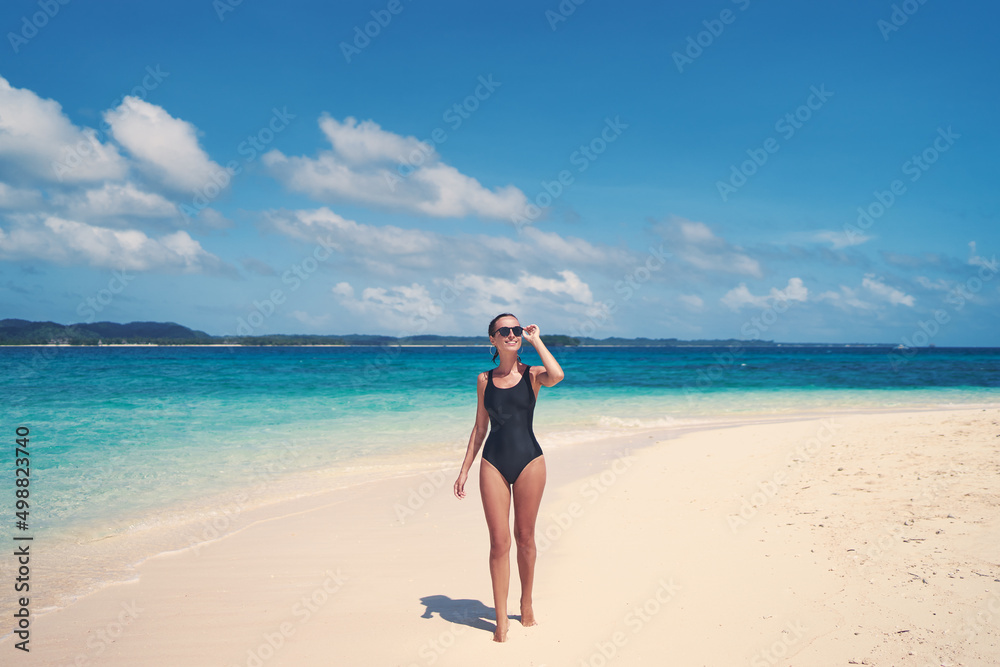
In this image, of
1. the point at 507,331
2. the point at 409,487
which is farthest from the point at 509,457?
the point at 409,487

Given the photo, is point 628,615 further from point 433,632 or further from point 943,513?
point 943,513

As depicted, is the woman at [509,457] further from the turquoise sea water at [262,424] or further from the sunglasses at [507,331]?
the turquoise sea water at [262,424]

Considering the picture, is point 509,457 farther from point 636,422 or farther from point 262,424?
point 262,424

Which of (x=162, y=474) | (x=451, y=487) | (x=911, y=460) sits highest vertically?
(x=911, y=460)

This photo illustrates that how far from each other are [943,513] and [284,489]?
→ 864cm

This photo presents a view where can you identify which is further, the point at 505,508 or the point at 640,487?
the point at 640,487

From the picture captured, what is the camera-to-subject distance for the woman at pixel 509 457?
3914 mm

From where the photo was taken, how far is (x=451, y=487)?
871 centimetres

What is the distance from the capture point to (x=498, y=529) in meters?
3.90

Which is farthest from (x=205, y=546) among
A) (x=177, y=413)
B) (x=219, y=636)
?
(x=177, y=413)

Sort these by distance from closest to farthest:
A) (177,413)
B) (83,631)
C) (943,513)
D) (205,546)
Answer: (83,631), (943,513), (205,546), (177,413)

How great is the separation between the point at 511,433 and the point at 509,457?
0.56 feet

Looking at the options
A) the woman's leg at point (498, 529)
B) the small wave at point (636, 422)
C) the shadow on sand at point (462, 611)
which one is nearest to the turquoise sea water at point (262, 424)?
the small wave at point (636, 422)

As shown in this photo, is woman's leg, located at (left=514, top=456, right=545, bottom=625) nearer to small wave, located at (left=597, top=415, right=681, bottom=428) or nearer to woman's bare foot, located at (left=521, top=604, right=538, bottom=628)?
woman's bare foot, located at (left=521, top=604, right=538, bottom=628)
